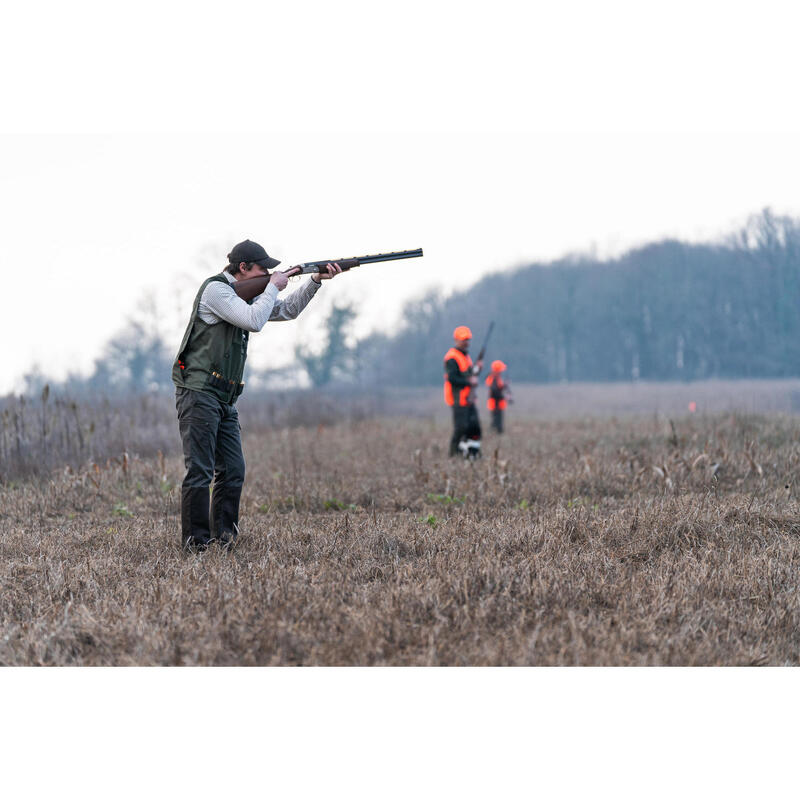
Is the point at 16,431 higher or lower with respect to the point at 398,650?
higher

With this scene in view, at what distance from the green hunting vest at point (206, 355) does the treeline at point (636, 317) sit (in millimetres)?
35049

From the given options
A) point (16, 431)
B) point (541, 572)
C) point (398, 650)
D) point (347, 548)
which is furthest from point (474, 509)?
point (16, 431)

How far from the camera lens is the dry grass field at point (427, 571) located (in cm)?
326

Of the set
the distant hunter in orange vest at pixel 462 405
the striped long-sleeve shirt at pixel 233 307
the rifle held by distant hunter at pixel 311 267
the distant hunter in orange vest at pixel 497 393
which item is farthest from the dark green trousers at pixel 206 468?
the distant hunter in orange vest at pixel 497 393

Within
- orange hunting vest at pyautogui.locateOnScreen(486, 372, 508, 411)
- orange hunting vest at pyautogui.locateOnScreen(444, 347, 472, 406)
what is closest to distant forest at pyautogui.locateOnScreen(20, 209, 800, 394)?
orange hunting vest at pyautogui.locateOnScreen(486, 372, 508, 411)

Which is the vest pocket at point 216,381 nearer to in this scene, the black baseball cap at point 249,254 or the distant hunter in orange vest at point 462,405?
the black baseball cap at point 249,254

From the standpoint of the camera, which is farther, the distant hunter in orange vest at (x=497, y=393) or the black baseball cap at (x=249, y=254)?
the distant hunter in orange vest at (x=497, y=393)

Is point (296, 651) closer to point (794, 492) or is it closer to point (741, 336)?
point (794, 492)

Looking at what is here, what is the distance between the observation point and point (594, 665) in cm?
309

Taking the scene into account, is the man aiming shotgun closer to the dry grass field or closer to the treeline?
the dry grass field

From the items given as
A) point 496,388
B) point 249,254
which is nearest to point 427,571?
point 249,254

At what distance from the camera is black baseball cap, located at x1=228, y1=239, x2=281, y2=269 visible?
17.1 feet

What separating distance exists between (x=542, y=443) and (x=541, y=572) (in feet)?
28.0

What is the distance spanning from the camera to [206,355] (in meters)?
5.03
